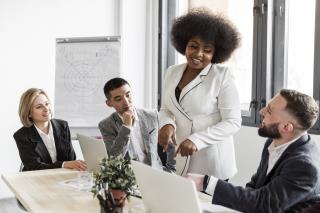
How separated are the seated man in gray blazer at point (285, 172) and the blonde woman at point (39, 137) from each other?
1411 mm

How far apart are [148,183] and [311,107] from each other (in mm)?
743

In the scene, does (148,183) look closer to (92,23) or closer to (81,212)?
(81,212)

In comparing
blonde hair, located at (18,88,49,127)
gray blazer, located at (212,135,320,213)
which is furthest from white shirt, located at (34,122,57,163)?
gray blazer, located at (212,135,320,213)

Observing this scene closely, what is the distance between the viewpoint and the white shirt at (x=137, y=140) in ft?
9.41

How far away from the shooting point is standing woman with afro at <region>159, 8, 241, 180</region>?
239 centimetres

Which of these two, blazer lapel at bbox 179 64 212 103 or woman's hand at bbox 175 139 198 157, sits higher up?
blazer lapel at bbox 179 64 212 103

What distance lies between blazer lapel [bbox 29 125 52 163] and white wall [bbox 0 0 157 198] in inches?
63.3

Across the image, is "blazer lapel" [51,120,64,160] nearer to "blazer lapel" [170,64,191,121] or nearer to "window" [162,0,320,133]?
"blazer lapel" [170,64,191,121]

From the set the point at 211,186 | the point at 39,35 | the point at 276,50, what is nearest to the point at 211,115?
the point at 211,186

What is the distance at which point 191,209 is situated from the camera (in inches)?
51.3

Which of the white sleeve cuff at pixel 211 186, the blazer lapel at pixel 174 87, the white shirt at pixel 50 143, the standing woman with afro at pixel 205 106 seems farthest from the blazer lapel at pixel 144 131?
the white sleeve cuff at pixel 211 186

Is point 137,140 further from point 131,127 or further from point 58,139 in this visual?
point 58,139

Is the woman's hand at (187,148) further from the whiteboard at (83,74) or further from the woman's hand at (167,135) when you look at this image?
the whiteboard at (83,74)

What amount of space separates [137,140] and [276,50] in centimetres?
151
